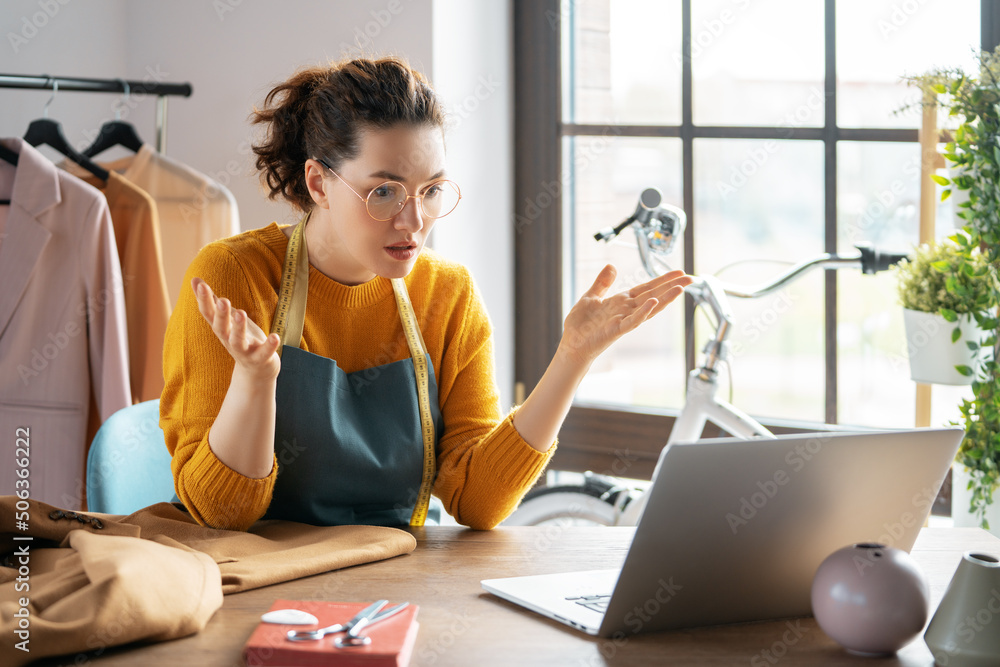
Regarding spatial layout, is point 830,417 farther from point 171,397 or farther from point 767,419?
point 171,397

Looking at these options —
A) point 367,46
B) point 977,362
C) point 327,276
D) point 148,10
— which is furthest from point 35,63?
point 977,362

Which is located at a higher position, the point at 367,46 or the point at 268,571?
the point at 367,46

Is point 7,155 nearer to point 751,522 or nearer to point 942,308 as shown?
point 751,522

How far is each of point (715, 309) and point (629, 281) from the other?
62 cm

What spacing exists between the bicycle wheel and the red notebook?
1239 mm

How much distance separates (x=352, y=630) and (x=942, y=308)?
1.33m

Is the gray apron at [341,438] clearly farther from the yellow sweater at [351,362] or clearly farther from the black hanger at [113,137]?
the black hanger at [113,137]

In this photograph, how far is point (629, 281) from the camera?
2.42m

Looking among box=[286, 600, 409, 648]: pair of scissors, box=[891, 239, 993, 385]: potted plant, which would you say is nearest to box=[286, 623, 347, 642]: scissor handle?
box=[286, 600, 409, 648]: pair of scissors

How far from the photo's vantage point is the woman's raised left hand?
129 centimetres

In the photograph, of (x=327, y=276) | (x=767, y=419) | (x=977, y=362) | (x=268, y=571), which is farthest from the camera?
(x=767, y=419)

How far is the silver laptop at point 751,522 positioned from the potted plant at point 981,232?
0.83 metres

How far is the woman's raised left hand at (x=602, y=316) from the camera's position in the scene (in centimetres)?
129

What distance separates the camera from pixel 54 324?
1.87 m
